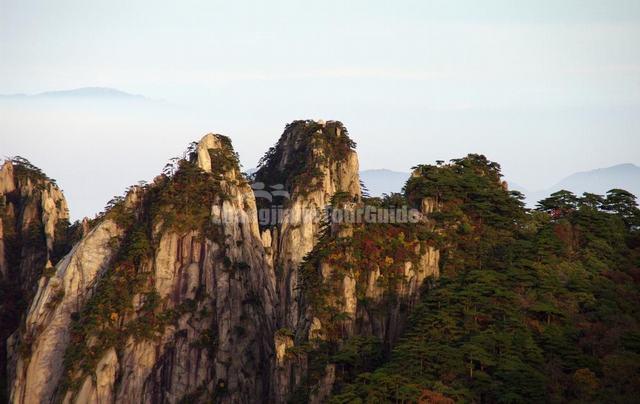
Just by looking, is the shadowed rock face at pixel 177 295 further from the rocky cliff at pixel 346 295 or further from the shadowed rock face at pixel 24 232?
the shadowed rock face at pixel 24 232

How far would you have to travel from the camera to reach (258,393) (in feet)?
343

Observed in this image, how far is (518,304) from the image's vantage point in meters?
82.9

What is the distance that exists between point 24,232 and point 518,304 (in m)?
58.3

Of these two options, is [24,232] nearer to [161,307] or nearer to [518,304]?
[161,307]

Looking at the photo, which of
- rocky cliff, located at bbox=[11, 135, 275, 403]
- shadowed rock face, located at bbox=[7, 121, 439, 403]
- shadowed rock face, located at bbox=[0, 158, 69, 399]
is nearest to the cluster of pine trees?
shadowed rock face, located at bbox=[7, 121, 439, 403]

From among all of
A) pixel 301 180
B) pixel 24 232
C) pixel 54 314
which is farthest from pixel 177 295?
pixel 24 232

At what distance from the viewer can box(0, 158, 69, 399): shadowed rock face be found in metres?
122

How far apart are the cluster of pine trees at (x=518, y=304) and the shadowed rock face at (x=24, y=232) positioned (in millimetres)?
39922

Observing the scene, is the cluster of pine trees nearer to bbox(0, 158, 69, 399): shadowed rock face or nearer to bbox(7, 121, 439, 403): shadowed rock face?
bbox(7, 121, 439, 403): shadowed rock face

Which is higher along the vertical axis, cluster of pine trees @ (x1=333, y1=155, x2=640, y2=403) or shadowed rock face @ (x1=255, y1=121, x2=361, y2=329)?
shadowed rock face @ (x1=255, y1=121, x2=361, y2=329)

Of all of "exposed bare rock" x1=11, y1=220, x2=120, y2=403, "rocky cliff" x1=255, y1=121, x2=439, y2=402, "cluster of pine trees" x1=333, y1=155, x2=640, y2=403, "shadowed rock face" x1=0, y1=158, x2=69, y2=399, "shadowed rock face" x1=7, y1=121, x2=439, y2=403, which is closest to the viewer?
"cluster of pine trees" x1=333, y1=155, x2=640, y2=403

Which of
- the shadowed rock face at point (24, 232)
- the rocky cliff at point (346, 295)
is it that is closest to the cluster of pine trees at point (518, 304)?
the rocky cliff at point (346, 295)

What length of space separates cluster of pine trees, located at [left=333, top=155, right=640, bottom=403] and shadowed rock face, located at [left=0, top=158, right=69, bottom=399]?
3992 centimetres

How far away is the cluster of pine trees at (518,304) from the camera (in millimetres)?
73938
